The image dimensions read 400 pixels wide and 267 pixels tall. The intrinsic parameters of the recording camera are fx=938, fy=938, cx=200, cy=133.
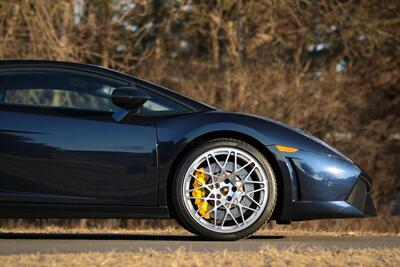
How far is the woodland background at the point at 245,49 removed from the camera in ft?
55.3

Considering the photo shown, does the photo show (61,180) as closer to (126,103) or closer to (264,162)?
(126,103)

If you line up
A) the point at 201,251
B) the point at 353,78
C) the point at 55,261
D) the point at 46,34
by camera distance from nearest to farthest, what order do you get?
the point at 55,261, the point at 201,251, the point at 46,34, the point at 353,78

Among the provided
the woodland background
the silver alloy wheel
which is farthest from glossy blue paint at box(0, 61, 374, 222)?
the woodland background

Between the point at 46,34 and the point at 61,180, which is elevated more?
the point at 46,34

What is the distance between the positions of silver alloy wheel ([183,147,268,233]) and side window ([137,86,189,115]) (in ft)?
1.44

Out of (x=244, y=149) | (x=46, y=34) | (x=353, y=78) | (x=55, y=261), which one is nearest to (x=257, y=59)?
(x=353, y=78)

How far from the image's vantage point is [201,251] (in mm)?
6117

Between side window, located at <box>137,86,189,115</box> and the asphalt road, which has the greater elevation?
side window, located at <box>137,86,189,115</box>

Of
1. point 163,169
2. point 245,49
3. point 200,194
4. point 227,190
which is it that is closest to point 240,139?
point 227,190

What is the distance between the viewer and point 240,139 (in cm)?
702

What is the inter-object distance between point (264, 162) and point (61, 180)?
1.50 m

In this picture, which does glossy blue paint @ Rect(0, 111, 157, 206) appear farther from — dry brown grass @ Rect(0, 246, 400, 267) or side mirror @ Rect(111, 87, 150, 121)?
dry brown grass @ Rect(0, 246, 400, 267)

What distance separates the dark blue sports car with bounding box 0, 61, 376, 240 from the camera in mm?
6840

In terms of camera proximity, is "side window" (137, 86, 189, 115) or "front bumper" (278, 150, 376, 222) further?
"side window" (137, 86, 189, 115)
